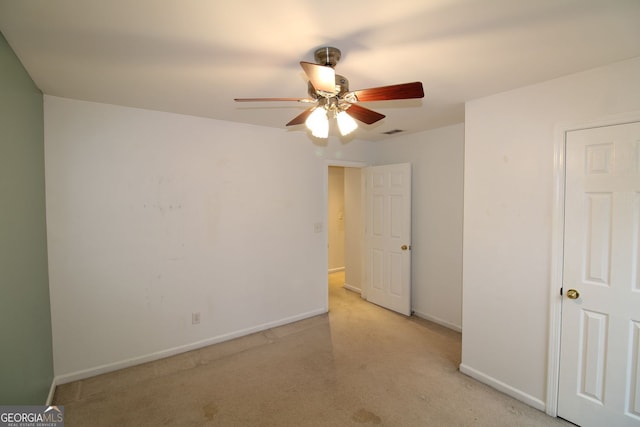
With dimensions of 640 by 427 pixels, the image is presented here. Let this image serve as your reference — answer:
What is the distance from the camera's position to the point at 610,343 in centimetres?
188

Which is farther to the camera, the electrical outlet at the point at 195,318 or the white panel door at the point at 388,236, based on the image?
the white panel door at the point at 388,236

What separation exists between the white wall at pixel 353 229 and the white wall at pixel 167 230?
3.51ft

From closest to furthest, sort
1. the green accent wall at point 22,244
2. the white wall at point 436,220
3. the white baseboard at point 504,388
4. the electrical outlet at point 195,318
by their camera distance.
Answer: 1. the green accent wall at point 22,244
2. the white baseboard at point 504,388
3. the electrical outlet at point 195,318
4. the white wall at point 436,220

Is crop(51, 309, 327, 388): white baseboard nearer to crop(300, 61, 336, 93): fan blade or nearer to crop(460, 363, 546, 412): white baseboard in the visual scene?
crop(460, 363, 546, 412): white baseboard

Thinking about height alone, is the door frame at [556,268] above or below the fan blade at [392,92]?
below

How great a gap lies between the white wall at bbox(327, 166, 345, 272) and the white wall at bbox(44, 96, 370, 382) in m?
2.21

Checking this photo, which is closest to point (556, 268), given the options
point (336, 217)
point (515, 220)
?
point (515, 220)

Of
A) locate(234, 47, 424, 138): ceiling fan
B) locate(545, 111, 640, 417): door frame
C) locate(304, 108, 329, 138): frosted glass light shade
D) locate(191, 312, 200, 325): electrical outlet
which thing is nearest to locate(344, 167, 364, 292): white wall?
locate(191, 312, 200, 325): electrical outlet

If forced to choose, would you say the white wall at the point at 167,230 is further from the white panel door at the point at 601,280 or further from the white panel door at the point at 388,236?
the white panel door at the point at 601,280

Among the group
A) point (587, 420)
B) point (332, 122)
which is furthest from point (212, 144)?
point (587, 420)

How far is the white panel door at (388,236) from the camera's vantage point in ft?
12.7

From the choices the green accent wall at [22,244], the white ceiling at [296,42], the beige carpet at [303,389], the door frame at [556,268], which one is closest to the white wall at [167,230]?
the green accent wall at [22,244]

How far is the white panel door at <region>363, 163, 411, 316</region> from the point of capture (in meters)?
3.87

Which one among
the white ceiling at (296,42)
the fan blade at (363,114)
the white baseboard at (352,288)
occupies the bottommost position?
the white baseboard at (352,288)
